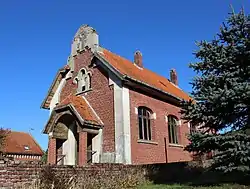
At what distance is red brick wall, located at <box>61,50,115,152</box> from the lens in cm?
1875

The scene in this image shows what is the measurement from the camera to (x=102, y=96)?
19.9 meters

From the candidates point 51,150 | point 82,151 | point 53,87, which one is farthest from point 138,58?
point 82,151

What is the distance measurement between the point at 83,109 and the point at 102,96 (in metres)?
1.53

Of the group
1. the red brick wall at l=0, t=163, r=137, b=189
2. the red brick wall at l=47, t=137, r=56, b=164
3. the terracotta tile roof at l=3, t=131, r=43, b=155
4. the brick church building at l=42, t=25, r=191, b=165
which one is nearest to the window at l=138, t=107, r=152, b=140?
Answer: the brick church building at l=42, t=25, r=191, b=165

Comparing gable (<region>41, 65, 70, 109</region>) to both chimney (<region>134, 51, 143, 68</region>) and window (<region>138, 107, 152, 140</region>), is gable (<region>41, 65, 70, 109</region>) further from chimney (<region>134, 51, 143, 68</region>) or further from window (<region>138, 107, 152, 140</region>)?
Answer: chimney (<region>134, 51, 143, 68</region>)

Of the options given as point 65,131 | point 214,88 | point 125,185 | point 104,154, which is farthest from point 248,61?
point 65,131

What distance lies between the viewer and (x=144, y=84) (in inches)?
787

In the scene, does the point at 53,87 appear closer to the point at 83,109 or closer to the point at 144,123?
the point at 83,109

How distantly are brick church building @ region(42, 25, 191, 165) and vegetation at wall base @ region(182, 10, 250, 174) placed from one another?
6.43 m

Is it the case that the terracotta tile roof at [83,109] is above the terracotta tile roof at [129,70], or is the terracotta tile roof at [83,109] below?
below

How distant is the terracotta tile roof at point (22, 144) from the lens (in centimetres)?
4648

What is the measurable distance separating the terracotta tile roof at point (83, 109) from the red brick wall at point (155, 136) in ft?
7.81

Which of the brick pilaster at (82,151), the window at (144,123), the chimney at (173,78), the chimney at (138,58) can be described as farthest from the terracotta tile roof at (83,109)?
the chimney at (173,78)

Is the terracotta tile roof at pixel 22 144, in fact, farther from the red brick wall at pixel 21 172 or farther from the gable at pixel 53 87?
the red brick wall at pixel 21 172
